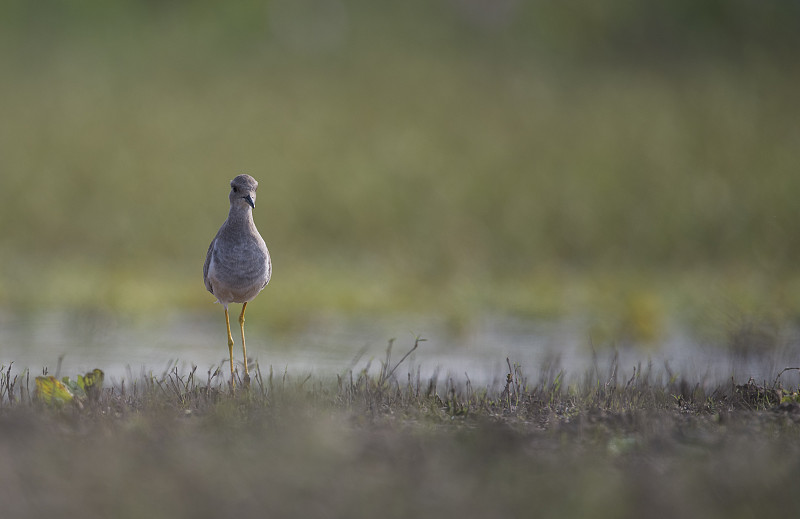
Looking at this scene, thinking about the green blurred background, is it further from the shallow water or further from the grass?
the grass

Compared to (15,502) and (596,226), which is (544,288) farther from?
(15,502)

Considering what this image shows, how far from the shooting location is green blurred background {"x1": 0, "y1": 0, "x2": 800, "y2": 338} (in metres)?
12.4

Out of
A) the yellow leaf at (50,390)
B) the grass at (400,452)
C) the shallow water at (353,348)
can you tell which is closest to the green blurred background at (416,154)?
the shallow water at (353,348)

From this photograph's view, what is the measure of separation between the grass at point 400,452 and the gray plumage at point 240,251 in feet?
1.93

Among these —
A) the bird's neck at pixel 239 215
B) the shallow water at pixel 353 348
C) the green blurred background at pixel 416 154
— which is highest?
the green blurred background at pixel 416 154

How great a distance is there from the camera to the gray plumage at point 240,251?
529 cm

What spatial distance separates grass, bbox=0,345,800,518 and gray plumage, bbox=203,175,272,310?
0.59 m

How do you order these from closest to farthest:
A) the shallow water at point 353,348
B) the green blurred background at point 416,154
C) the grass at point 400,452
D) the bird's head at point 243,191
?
1. the grass at point 400,452
2. the bird's head at point 243,191
3. the shallow water at point 353,348
4. the green blurred background at point 416,154

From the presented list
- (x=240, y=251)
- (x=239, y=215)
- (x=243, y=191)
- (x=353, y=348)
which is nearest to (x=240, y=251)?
(x=240, y=251)

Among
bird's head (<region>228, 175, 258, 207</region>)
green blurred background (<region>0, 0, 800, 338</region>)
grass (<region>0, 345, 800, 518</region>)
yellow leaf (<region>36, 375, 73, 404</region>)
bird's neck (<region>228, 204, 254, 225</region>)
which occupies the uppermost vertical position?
green blurred background (<region>0, 0, 800, 338</region>)

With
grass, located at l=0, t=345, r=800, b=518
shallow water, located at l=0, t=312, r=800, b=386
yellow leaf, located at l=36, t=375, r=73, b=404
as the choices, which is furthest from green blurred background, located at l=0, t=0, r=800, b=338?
yellow leaf, located at l=36, t=375, r=73, b=404

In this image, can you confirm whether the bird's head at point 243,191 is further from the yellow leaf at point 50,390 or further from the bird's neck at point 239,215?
the yellow leaf at point 50,390

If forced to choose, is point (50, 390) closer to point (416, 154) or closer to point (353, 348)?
point (353, 348)

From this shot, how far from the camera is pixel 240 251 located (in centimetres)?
530
